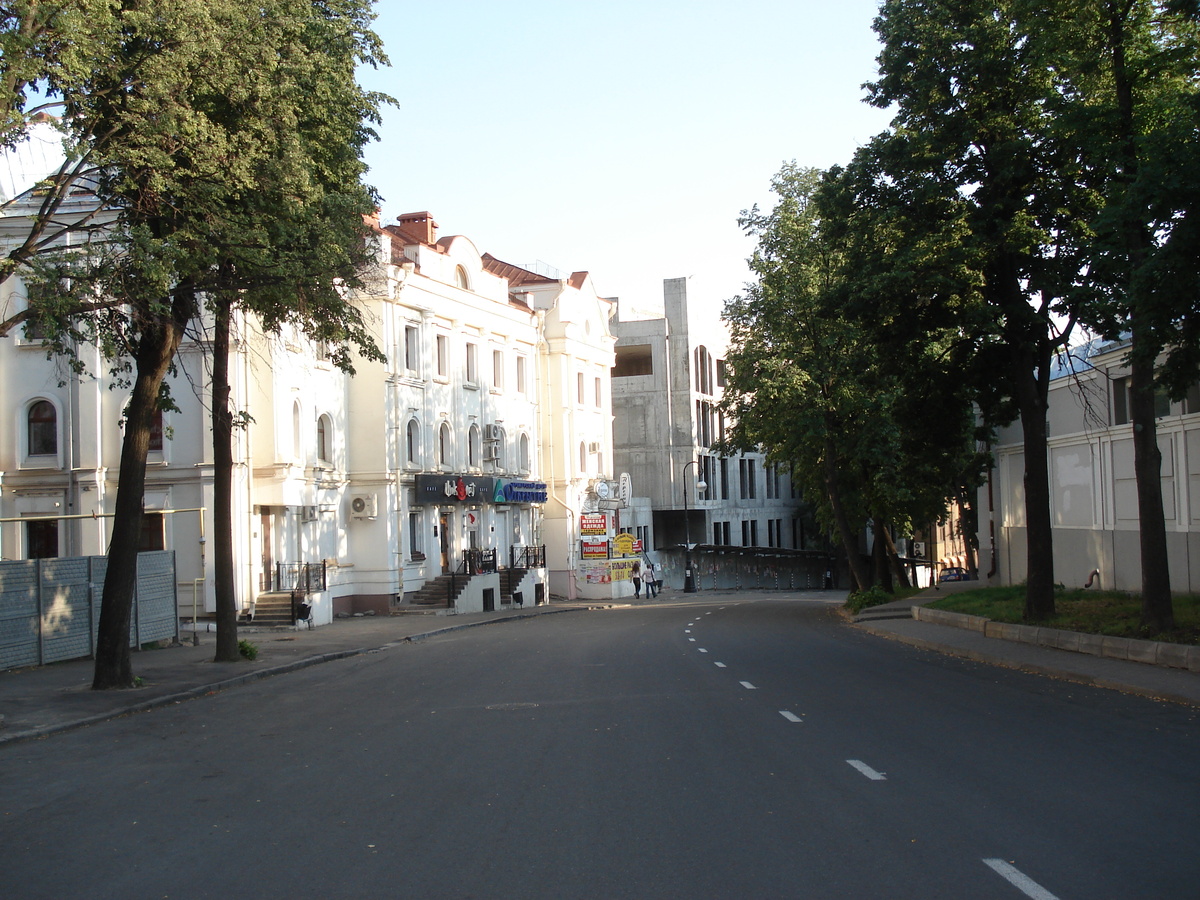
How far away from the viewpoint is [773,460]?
41969 mm

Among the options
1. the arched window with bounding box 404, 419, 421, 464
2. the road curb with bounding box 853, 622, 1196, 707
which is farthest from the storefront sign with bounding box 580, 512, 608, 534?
the road curb with bounding box 853, 622, 1196, 707

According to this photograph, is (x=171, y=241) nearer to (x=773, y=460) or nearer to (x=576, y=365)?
(x=773, y=460)

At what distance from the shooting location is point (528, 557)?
51281mm

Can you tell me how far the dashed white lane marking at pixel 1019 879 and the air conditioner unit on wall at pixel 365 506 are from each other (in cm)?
3510

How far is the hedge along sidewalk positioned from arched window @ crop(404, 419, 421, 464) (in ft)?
74.0

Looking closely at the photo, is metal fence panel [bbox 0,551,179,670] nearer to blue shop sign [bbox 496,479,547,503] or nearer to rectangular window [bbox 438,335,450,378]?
rectangular window [bbox 438,335,450,378]

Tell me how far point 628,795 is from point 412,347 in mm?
36007

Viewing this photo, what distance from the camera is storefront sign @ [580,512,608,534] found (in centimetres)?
5691

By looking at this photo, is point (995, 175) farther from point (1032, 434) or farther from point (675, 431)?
point (675, 431)

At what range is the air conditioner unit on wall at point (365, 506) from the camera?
4019 cm

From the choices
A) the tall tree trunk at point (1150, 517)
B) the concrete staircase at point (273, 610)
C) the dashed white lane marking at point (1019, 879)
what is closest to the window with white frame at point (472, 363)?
the concrete staircase at point (273, 610)

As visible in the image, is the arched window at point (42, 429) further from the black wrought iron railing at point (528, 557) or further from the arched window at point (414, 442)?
the black wrought iron railing at point (528, 557)

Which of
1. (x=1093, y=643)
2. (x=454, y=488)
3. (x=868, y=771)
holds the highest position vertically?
(x=454, y=488)

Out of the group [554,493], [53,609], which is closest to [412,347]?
[554,493]
